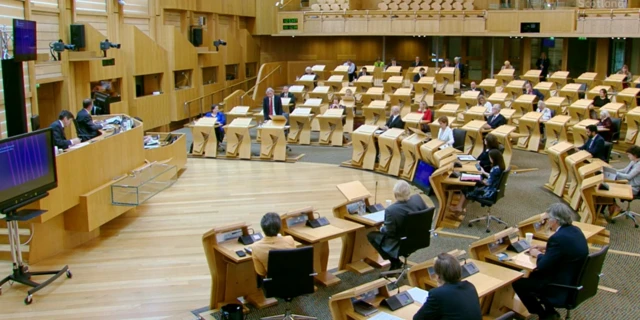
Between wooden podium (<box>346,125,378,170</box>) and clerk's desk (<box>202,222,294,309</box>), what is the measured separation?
6.14 metres

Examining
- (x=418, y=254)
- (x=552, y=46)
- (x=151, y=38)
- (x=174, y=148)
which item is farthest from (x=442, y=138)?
(x=552, y=46)

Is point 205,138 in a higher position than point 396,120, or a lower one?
lower

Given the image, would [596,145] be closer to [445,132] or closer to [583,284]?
[445,132]

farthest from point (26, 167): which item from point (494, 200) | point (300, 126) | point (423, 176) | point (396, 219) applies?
point (300, 126)

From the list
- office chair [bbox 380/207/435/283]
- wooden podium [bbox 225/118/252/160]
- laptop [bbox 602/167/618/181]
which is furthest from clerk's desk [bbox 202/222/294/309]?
wooden podium [bbox 225/118/252/160]

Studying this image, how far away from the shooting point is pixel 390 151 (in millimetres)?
11977

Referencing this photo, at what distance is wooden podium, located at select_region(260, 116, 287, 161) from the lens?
522 inches

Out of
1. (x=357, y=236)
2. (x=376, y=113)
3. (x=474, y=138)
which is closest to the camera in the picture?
(x=357, y=236)

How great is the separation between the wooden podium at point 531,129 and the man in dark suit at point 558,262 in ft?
26.4

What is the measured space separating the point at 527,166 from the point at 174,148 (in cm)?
653

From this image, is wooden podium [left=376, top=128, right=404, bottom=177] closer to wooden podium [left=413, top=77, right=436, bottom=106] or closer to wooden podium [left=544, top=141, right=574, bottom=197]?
wooden podium [left=544, top=141, right=574, bottom=197]

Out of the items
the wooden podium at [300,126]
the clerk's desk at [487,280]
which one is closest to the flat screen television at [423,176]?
the clerk's desk at [487,280]

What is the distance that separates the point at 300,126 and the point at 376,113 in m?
1.84

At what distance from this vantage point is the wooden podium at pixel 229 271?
6.14 m
